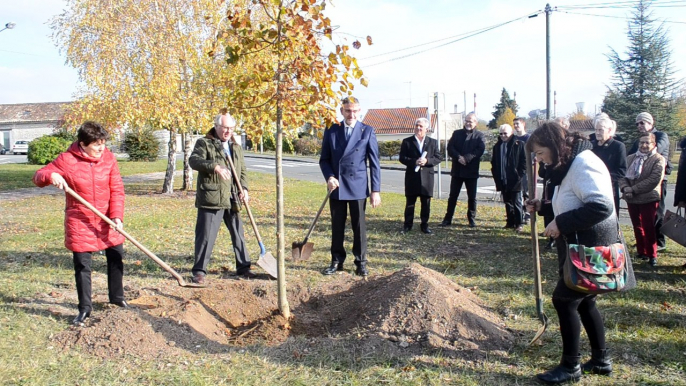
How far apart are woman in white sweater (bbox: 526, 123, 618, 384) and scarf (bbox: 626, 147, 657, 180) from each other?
4.00 meters

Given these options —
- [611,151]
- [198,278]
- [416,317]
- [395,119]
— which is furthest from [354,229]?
[395,119]

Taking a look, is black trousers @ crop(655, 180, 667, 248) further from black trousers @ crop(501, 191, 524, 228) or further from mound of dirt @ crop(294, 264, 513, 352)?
mound of dirt @ crop(294, 264, 513, 352)

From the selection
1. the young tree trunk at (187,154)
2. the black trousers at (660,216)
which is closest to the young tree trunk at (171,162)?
the young tree trunk at (187,154)

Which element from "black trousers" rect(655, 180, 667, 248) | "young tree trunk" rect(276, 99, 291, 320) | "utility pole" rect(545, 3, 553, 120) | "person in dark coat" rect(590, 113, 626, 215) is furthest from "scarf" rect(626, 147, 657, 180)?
"utility pole" rect(545, 3, 553, 120)

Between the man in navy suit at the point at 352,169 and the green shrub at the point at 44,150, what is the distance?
27132 millimetres

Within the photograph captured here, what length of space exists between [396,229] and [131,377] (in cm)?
616

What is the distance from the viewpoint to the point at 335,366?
3.81 metres

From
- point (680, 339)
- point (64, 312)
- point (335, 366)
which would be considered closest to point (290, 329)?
point (335, 366)

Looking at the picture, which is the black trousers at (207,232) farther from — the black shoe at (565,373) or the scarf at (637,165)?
the scarf at (637,165)

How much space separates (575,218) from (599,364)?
1109mm

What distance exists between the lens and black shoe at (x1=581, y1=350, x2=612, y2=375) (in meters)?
3.62

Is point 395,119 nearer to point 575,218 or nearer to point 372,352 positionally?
point 372,352

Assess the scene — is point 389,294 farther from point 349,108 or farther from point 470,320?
point 349,108

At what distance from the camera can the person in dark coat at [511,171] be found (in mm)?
8930
